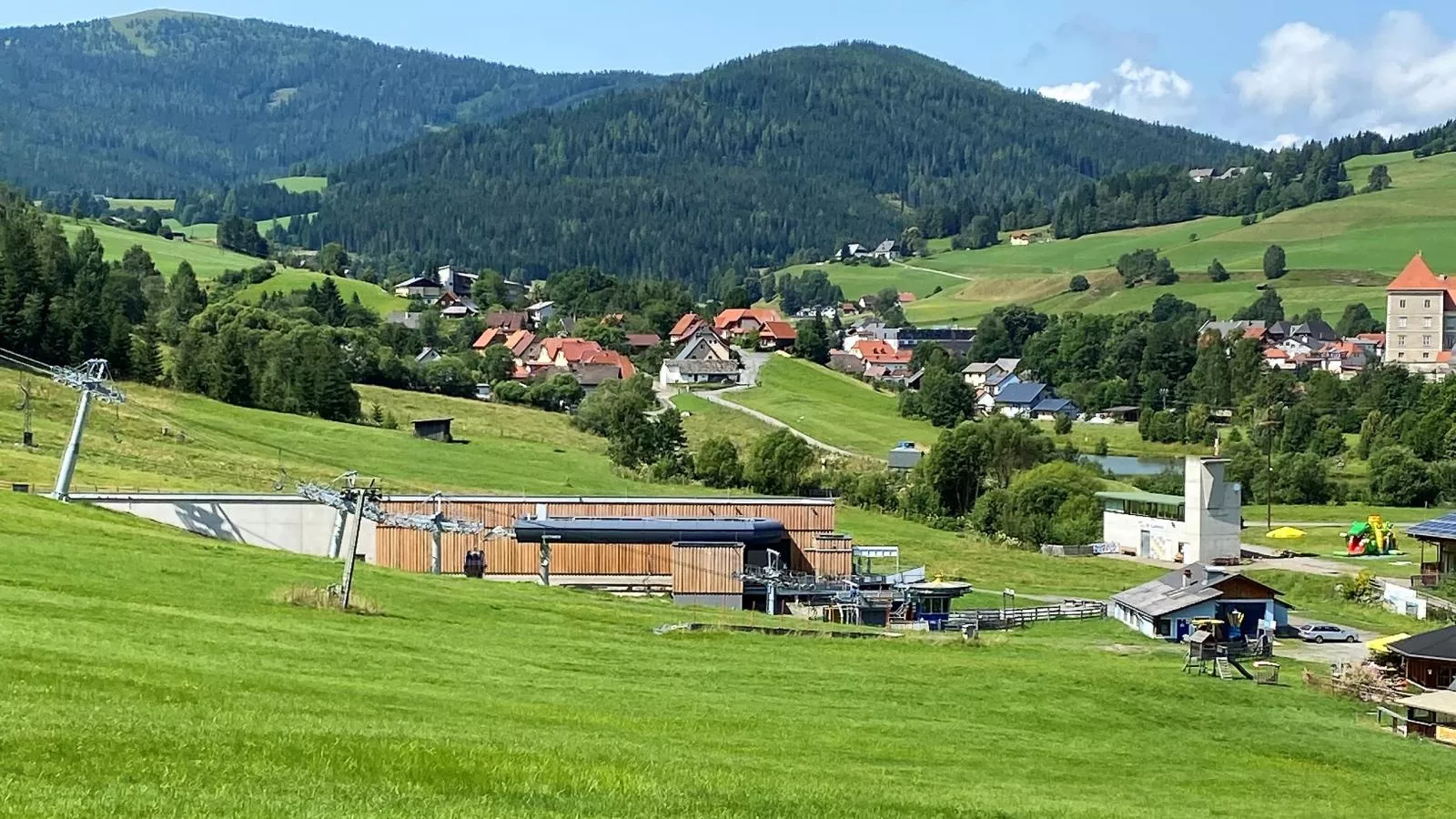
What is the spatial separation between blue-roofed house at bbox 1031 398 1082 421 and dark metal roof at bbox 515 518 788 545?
78879 mm

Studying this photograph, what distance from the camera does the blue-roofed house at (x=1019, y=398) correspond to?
129 meters

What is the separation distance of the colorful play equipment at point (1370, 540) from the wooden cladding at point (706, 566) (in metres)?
31.2

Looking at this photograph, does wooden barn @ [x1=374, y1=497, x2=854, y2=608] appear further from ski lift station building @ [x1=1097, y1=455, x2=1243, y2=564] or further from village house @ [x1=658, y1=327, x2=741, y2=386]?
village house @ [x1=658, y1=327, x2=741, y2=386]

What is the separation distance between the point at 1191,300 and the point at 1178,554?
137311mm

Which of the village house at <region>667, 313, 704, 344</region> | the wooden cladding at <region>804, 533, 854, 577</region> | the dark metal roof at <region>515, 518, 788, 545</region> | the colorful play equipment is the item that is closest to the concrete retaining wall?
the dark metal roof at <region>515, 518, 788, 545</region>

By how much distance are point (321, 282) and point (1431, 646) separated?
414 ft

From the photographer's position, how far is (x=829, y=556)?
54656mm

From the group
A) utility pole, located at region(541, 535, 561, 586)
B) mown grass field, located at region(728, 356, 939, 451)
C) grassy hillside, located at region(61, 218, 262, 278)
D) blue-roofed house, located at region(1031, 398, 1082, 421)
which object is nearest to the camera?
utility pole, located at region(541, 535, 561, 586)

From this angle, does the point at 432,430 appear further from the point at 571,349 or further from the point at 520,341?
the point at 520,341

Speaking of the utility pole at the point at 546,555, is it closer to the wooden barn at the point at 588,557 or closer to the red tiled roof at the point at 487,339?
the wooden barn at the point at 588,557

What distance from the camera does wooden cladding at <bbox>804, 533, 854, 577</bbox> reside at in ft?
179

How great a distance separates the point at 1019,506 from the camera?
74125mm

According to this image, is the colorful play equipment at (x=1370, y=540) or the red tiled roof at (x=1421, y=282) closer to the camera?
the colorful play equipment at (x=1370, y=540)

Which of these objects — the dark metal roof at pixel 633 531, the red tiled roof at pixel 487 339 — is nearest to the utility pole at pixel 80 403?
the dark metal roof at pixel 633 531
